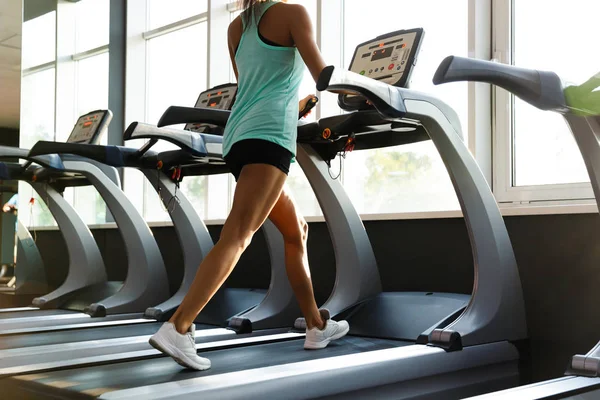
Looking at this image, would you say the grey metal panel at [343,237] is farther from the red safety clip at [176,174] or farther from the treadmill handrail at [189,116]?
the red safety clip at [176,174]

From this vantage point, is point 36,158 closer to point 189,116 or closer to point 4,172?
point 4,172

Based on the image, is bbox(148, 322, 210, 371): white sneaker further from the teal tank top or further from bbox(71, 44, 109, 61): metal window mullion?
bbox(71, 44, 109, 61): metal window mullion

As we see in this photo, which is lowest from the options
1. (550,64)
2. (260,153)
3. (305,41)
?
(260,153)

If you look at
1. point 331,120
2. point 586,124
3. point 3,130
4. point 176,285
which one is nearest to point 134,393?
point 331,120

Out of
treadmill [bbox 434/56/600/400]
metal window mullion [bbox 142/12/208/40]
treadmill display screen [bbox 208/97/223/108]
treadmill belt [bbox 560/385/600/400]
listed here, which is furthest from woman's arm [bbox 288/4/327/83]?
metal window mullion [bbox 142/12/208/40]

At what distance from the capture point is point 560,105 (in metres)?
2.38

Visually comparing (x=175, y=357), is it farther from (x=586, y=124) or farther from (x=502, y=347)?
(x=586, y=124)

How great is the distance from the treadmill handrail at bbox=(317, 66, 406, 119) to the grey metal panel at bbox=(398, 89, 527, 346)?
0.27 meters

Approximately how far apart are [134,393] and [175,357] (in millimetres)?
303

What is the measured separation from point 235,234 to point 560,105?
3.95 feet

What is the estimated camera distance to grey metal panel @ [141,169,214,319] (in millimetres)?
4398

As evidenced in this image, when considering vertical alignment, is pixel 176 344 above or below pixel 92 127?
below

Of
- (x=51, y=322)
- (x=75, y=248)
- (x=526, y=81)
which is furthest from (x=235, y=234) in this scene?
(x=75, y=248)

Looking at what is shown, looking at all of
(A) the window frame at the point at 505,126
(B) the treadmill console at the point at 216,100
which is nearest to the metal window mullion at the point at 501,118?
(A) the window frame at the point at 505,126
